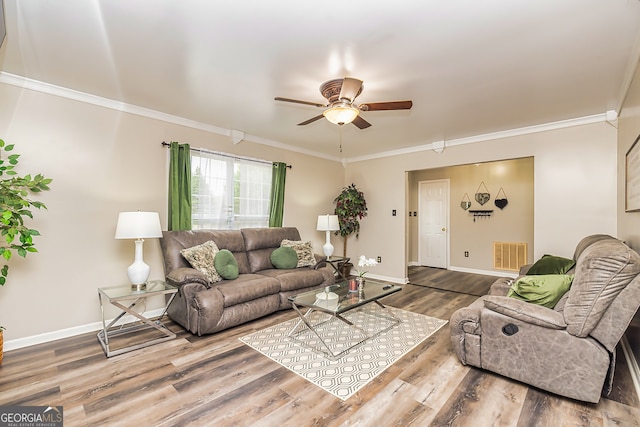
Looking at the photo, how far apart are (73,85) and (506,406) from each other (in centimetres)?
458

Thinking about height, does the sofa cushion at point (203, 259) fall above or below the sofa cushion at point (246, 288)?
above

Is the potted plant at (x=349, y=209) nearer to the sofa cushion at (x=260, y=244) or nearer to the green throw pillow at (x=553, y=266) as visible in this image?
the sofa cushion at (x=260, y=244)

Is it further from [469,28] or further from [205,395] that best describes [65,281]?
[469,28]

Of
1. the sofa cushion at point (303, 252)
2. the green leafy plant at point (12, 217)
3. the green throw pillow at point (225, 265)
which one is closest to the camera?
the green leafy plant at point (12, 217)

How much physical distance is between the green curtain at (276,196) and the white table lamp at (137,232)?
2.06 m

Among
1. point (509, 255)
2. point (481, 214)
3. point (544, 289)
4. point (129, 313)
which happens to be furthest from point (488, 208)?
point (129, 313)

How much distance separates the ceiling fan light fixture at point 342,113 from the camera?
2574 mm

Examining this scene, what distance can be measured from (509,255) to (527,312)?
4548mm

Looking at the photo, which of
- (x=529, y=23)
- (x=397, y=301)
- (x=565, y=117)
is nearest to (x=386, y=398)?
(x=397, y=301)

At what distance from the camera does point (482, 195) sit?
6402mm

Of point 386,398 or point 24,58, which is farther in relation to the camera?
point 24,58

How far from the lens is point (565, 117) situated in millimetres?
3730

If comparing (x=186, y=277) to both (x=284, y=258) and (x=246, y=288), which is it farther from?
(x=284, y=258)

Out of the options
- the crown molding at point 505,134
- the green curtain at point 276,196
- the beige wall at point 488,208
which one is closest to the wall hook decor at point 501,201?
the beige wall at point 488,208
